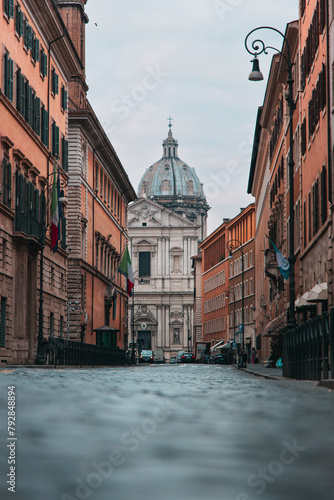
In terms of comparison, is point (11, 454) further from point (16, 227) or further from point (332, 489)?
point (16, 227)

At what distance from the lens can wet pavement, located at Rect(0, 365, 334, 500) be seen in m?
3.79

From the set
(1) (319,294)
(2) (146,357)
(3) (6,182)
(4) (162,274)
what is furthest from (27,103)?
(4) (162,274)

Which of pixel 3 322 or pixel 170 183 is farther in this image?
pixel 170 183

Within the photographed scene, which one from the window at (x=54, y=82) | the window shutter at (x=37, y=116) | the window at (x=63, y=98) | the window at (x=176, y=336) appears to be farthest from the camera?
the window at (x=176, y=336)

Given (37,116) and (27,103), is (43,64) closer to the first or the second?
(37,116)

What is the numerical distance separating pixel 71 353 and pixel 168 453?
38037mm

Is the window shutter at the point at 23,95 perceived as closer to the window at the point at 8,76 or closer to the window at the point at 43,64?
the window at the point at 8,76

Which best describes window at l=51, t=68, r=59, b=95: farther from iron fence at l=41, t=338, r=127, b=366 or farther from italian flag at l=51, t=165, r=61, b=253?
iron fence at l=41, t=338, r=127, b=366

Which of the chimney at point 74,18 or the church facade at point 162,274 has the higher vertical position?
the chimney at point 74,18

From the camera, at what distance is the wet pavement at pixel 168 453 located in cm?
379

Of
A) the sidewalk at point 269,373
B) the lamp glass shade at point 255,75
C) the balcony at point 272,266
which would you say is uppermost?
the lamp glass shade at point 255,75

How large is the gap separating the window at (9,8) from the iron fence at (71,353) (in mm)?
12926

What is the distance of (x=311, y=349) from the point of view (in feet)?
68.6

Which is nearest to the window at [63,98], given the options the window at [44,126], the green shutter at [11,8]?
the window at [44,126]
